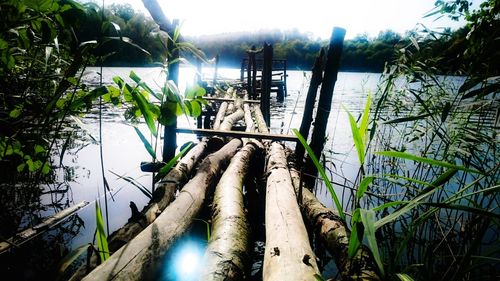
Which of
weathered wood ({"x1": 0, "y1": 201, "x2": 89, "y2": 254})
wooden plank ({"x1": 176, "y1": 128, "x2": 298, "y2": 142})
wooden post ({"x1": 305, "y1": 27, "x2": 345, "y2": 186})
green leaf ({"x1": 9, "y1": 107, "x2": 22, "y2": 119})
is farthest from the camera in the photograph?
wooden plank ({"x1": 176, "y1": 128, "x2": 298, "y2": 142})

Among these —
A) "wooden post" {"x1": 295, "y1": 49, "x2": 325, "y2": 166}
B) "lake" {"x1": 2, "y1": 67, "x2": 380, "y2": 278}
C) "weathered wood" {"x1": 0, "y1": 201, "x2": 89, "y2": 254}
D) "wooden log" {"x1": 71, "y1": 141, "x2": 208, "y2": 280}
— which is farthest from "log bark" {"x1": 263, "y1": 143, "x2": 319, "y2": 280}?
"weathered wood" {"x1": 0, "y1": 201, "x2": 89, "y2": 254}

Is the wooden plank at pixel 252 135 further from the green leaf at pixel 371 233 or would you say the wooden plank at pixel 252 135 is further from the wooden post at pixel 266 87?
the wooden post at pixel 266 87

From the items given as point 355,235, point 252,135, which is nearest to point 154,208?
point 355,235

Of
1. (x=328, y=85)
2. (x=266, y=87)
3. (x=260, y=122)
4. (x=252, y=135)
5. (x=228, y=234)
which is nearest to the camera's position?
(x=228, y=234)

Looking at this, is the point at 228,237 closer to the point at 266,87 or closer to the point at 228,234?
the point at 228,234

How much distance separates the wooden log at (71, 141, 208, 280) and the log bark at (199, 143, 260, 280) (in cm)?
45

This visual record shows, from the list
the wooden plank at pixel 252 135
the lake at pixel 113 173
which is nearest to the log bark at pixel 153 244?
the lake at pixel 113 173

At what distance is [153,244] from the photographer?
178 cm

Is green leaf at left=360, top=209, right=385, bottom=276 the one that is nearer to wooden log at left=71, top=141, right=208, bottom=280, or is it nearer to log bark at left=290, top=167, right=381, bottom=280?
log bark at left=290, top=167, right=381, bottom=280

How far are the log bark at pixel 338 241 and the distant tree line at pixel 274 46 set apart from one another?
66.2 inches

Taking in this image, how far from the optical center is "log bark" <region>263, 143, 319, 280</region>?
1.61 meters

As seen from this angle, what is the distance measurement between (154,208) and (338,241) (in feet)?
4.80

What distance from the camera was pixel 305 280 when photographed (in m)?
1.51

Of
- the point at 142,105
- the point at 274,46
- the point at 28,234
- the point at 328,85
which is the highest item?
the point at 274,46
